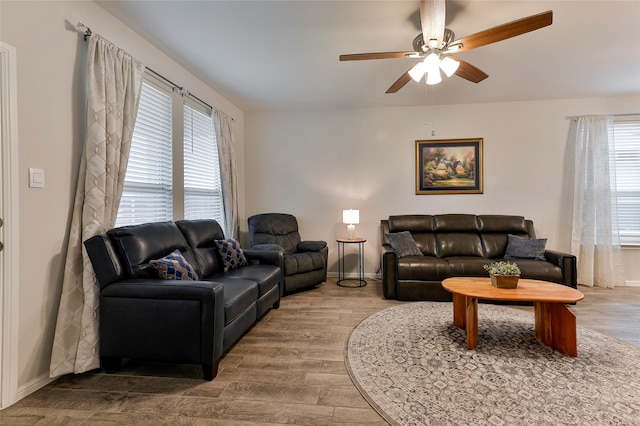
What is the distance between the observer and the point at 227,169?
14.1ft

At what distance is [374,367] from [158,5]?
10.4ft

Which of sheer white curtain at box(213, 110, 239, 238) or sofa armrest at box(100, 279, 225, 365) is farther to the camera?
sheer white curtain at box(213, 110, 239, 238)

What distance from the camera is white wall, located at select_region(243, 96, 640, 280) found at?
4574mm

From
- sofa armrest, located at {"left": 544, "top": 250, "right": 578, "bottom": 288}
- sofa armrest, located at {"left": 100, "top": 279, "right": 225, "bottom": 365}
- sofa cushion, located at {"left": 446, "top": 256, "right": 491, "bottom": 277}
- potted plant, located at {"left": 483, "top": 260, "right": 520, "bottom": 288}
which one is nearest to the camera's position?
sofa armrest, located at {"left": 100, "top": 279, "right": 225, "bottom": 365}

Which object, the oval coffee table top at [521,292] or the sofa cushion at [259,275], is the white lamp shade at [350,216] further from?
the oval coffee table top at [521,292]

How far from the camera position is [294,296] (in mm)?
3943

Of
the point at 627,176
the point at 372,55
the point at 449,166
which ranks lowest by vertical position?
the point at 627,176

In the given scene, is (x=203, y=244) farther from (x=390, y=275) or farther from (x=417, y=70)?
(x=417, y=70)

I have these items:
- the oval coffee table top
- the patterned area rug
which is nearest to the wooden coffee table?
the oval coffee table top

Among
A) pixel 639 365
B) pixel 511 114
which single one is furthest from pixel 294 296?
pixel 511 114

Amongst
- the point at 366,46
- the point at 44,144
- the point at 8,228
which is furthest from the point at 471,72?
the point at 8,228

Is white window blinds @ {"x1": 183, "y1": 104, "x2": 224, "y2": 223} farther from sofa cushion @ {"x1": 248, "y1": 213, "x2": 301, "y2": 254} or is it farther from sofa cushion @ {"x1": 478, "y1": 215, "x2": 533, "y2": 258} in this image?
sofa cushion @ {"x1": 478, "y1": 215, "x2": 533, "y2": 258}

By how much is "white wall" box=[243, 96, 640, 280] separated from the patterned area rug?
2233mm

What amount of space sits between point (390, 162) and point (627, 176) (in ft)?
10.9
